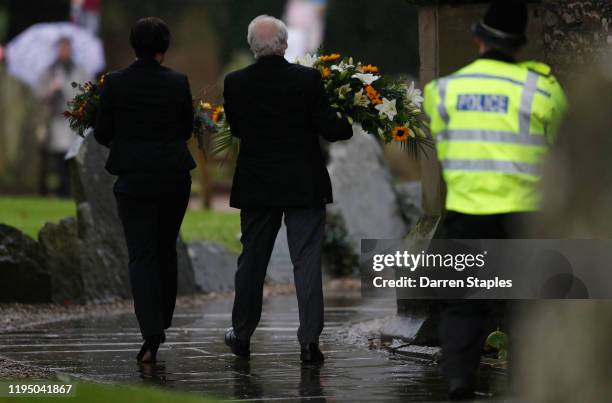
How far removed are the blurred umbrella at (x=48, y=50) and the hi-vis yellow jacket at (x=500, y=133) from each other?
17.9 metres

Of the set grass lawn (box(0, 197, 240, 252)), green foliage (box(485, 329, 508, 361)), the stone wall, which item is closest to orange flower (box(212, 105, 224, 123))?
the stone wall

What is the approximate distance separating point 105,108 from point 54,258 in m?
3.57

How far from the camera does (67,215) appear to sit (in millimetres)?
18359

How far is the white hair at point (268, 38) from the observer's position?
9.09 meters

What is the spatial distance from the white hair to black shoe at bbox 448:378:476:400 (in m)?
2.59

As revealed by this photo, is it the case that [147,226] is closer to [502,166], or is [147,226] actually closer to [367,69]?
[367,69]

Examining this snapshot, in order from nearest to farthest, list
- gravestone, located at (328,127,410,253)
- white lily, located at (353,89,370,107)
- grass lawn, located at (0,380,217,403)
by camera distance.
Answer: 1. grass lawn, located at (0,380,217,403)
2. white lily, located at (353,89,370,107)
3. gravestone, located at (328,127,410,253)

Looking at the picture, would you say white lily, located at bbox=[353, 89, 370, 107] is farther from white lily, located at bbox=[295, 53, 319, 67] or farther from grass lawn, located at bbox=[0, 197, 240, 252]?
grass lawn, located at bbox=[0, 197, 240, 252]

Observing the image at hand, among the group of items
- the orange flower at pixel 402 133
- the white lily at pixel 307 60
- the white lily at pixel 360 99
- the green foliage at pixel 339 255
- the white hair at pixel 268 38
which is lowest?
the green foliage at pixel 339 255

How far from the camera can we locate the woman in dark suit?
9148 mm

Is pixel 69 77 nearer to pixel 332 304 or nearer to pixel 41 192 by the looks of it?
pixel 41 192

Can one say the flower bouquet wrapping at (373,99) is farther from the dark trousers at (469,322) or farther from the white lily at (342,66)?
the dark trousers at (469,322)

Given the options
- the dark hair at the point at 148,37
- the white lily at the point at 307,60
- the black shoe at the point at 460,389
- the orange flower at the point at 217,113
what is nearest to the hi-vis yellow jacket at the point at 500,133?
the black shoe at the point at 460,389

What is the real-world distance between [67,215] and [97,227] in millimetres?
5613
